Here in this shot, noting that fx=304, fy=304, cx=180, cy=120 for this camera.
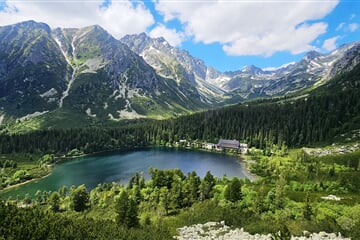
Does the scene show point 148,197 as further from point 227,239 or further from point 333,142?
point 333,142

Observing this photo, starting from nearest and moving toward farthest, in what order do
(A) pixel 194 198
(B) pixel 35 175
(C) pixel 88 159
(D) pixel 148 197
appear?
(A) pixel 194 198 < (D) pixel 148 197 < (B) pixel 35 175 < (C) pixel 88 159

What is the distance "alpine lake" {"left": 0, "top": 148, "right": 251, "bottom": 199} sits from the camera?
452ft

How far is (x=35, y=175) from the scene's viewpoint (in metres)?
152

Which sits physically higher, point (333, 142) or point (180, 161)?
point (333, 142)

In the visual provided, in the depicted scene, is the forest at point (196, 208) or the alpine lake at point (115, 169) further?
the alpine lake at point (115, 169)

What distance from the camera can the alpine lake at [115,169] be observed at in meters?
138

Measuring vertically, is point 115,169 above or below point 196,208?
below

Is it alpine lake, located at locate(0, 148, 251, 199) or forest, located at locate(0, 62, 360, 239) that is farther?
alpine lake, located at locate(0, 148, 251, 199)

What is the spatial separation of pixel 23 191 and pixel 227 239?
353 feet

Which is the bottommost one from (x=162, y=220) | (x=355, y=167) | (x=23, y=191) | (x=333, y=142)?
(x=23, y=191)

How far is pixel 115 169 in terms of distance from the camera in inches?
6481

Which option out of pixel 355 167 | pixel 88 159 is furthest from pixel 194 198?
pixel 88 159

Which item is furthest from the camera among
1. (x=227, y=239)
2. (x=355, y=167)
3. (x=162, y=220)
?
(x=355, y=167)

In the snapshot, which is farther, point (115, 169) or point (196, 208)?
point (115, 169)
